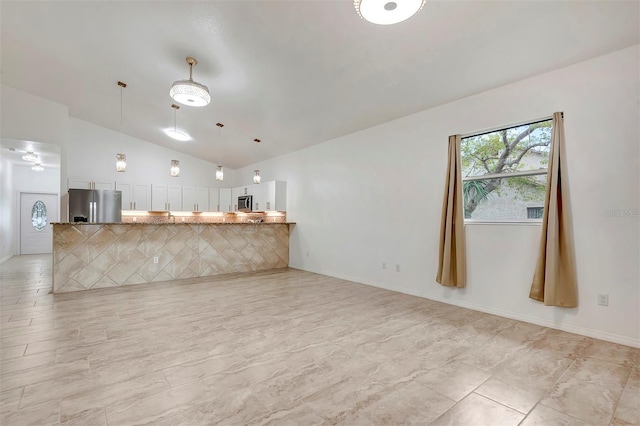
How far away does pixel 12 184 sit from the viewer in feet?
29.7

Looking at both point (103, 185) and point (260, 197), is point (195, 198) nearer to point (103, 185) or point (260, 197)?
point (103, 185)

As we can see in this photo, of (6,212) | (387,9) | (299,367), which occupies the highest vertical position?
(387,9)

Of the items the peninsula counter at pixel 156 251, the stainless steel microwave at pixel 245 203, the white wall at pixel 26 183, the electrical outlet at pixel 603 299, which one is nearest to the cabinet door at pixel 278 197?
the peninsula counter at pixel 156 251

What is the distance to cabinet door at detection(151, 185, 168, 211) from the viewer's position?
7.92 metres

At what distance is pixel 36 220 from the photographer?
9742 mm

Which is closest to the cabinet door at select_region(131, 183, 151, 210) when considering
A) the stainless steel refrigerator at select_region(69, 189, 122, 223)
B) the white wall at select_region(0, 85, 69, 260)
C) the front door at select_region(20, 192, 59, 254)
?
the stainless steel refrigerator at select_region(69, 189, 122, 223)

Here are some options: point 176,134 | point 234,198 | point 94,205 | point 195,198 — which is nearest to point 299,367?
point 176,134

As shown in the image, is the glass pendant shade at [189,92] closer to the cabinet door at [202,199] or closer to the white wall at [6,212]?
the cabinet door at [202,199]

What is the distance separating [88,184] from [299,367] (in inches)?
294

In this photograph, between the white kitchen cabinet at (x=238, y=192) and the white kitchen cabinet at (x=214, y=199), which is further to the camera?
the white kitchen cabinet at (x=214, y=199)

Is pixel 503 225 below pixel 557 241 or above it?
above

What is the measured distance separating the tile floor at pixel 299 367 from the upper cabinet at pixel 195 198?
186 inches

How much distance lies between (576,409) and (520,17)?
3.02 meters

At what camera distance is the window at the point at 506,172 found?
339 cm
